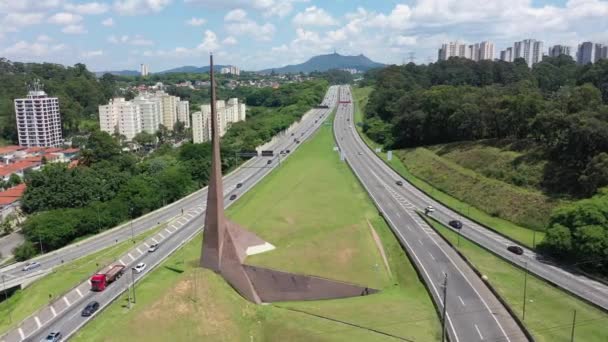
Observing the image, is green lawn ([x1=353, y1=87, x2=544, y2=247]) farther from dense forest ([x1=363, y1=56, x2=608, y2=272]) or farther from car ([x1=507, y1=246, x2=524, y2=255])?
dense forest ([x1=363, y1=56, x2=608, y2=272])

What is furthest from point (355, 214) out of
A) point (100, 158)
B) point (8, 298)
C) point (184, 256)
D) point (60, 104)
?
point (60, 104)

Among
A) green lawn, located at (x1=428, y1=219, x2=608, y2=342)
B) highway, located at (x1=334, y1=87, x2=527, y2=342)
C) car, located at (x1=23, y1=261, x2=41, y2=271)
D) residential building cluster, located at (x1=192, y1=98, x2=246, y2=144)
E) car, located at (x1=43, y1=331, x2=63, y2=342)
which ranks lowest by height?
car, located at (x1=23, y1=261, x2=41, y2=271)

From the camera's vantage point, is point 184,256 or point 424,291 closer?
point 424,291

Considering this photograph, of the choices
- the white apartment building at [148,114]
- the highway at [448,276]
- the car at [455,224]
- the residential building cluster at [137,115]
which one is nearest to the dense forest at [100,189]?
the highway at [448,276]

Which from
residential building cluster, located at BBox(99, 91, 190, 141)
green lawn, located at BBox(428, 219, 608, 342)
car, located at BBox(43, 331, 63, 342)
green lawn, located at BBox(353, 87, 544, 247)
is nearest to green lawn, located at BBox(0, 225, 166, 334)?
car, located at BBox(43, 331, 63, 342)

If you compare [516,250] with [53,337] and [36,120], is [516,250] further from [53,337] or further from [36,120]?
[36,120]

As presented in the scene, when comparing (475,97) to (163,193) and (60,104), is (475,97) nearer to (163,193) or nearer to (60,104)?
(163,193)
